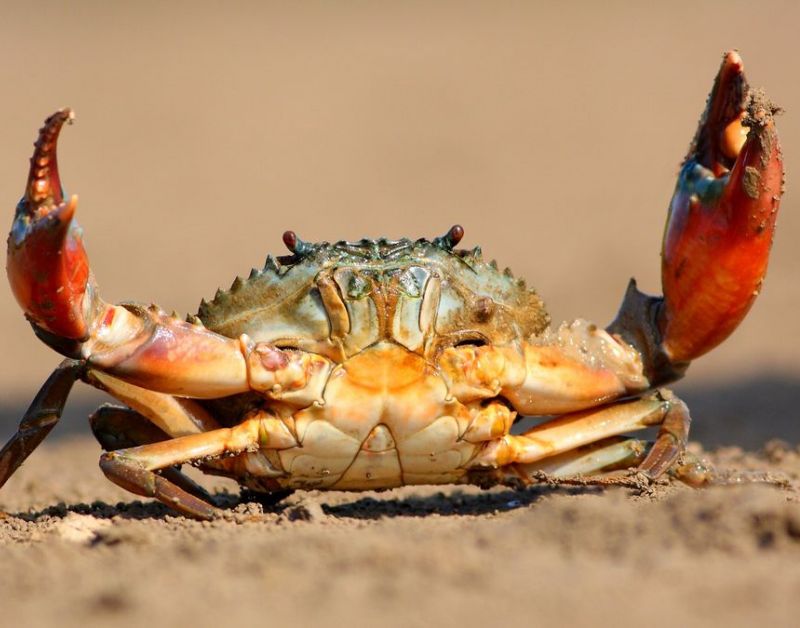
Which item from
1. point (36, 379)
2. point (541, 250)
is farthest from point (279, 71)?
point (36, 379)

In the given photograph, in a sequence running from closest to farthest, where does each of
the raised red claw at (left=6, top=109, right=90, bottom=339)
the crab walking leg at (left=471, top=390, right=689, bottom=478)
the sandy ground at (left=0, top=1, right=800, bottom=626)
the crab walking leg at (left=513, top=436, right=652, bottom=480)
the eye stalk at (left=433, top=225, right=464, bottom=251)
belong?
the sandy ground at (left=0, top=1, right=800, bottom=626)
the raised red claw at (left=6, top=109, right=90, bottom=339)
the eye stalk at (left=433, top=225, right=464, bottom=251)
the crab walking leg at (left=471, top=390, right=689, bottom=478)
the crab walking leg at (left=513, top=436, right=652, bottom=480)

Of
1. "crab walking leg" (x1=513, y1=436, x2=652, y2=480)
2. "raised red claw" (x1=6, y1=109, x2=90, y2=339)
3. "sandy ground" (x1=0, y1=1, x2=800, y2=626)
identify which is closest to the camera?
"sandy ground" (x1=0, y1=1, x2=800, y2=626)

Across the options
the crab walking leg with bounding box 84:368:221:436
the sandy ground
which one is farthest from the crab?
the sandy ground

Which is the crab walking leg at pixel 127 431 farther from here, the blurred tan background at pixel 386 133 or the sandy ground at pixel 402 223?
the blurred tan background at pixel 386 133

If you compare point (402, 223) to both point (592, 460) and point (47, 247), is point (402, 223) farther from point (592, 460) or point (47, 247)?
point (47, 247)

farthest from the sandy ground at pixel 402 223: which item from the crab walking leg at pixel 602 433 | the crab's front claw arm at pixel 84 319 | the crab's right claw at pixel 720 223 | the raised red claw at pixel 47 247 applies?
the raised red claw at pixel 47 247

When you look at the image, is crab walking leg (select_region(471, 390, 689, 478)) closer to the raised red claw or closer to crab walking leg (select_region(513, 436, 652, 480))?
crab walking leg (select_region(513, 436, 652, 480))

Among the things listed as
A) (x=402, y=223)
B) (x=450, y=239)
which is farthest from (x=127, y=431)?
(x=402, y=223)
